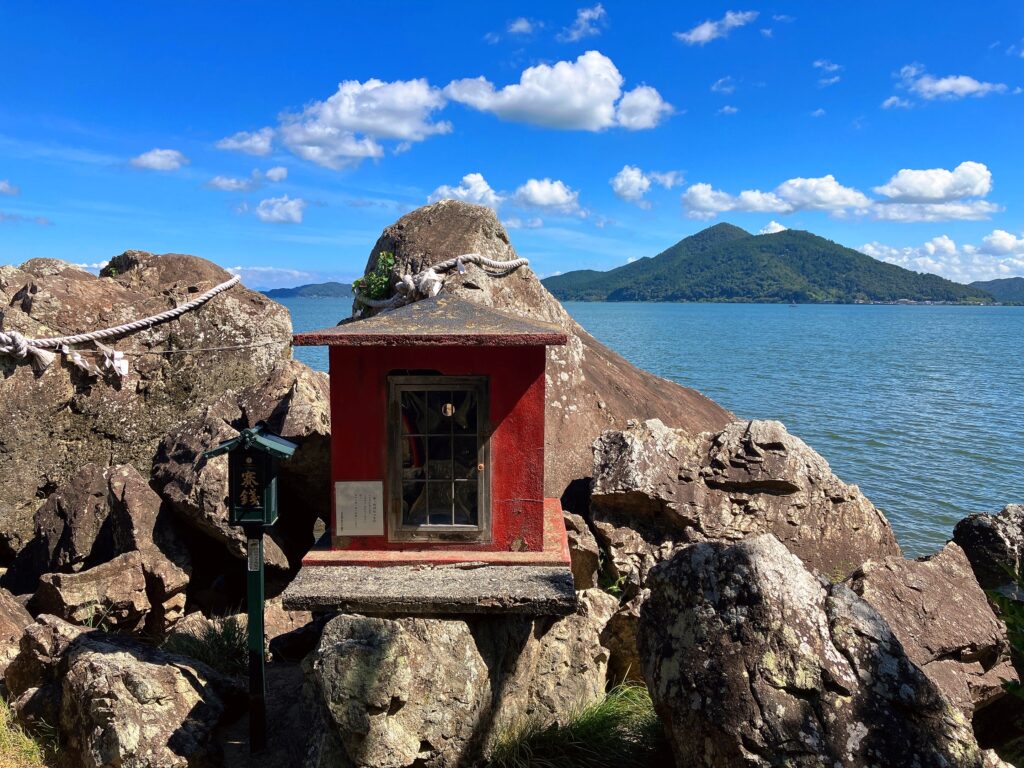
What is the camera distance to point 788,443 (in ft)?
31.0

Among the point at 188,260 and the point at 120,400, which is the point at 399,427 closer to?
the point at 120,400

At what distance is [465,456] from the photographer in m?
7.38

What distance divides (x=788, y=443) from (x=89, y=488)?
28.8 feet

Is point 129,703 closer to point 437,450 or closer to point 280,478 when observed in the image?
point 437,450

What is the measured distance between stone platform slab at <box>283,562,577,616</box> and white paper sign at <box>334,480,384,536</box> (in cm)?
49

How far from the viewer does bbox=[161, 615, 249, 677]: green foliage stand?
7.84 metres

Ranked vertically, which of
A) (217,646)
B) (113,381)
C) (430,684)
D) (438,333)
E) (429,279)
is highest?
(429,279)

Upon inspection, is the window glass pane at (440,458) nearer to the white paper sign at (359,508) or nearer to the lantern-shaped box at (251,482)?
the white paper sign at (359,508)

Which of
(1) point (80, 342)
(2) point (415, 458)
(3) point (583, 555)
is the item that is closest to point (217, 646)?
(2) point (415, 458)

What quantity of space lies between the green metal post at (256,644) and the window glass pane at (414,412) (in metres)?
1.54

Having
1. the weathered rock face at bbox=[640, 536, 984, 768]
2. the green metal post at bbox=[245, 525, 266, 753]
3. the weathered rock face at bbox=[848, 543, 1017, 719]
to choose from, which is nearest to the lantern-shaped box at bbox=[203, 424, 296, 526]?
the green metal post at bbox=[245, 525, 266, 753]

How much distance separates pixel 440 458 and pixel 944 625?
15.4 ft

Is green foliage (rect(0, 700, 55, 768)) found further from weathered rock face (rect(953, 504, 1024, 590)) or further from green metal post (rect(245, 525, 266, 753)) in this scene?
weathered rock face (rect(953, 504, 1024, 590))

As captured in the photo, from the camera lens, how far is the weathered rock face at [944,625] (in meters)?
6.79
